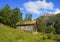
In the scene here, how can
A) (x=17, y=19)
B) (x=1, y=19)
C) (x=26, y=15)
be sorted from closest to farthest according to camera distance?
(x=1, y=19)
(x=17, y=19)
(x=26, y=15)

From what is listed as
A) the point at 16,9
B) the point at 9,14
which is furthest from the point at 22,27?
the point at 16,9

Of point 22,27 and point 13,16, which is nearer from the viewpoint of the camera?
point 22,27

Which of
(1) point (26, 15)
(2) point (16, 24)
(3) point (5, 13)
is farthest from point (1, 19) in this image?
(1) point (26, 15)

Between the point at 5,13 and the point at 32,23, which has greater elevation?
the point at 5,13

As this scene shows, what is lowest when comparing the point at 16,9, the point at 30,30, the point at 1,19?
the point at 30,30

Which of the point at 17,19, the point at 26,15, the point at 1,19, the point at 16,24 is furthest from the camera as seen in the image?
the point at 26,15

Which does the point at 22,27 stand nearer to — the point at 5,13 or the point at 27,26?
the point at 27,26

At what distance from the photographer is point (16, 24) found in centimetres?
5909

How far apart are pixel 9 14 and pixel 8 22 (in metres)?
2.97

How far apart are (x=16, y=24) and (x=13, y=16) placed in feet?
12.3

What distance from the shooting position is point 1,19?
54.0m

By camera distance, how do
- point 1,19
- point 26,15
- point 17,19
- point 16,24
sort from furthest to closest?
point 26,15 < point 17,19 < point 16,24 < point 1,19

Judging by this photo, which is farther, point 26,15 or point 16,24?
point 26,15

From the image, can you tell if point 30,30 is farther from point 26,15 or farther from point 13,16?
point 26,15
